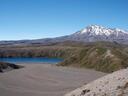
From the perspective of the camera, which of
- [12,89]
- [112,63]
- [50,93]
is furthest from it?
[112,63]

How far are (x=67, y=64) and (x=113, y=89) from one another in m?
92.6

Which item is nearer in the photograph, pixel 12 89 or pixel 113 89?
pixel 113 89

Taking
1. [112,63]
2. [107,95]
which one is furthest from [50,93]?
[112,63]

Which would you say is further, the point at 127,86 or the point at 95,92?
the point at 95,92

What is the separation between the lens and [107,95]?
26938 millimetres

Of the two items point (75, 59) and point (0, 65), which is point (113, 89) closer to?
point (0, 65)

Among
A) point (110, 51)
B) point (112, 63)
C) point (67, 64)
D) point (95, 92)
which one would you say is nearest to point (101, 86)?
point (95, 92)

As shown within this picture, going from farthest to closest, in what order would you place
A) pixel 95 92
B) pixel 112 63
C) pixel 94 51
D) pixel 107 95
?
1. pixel 94 51
2. pixel 112 63
3. pixel 95 92
4. pixel 107 95

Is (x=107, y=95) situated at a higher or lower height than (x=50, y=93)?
higher

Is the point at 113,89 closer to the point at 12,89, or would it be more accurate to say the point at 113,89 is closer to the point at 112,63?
the point at 12,89

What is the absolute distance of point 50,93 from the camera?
50.4 meters

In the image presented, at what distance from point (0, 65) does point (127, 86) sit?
246ft

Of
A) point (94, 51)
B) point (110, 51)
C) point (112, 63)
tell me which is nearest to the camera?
point (112, 63)

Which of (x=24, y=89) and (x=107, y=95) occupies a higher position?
(x=107, y=95)
